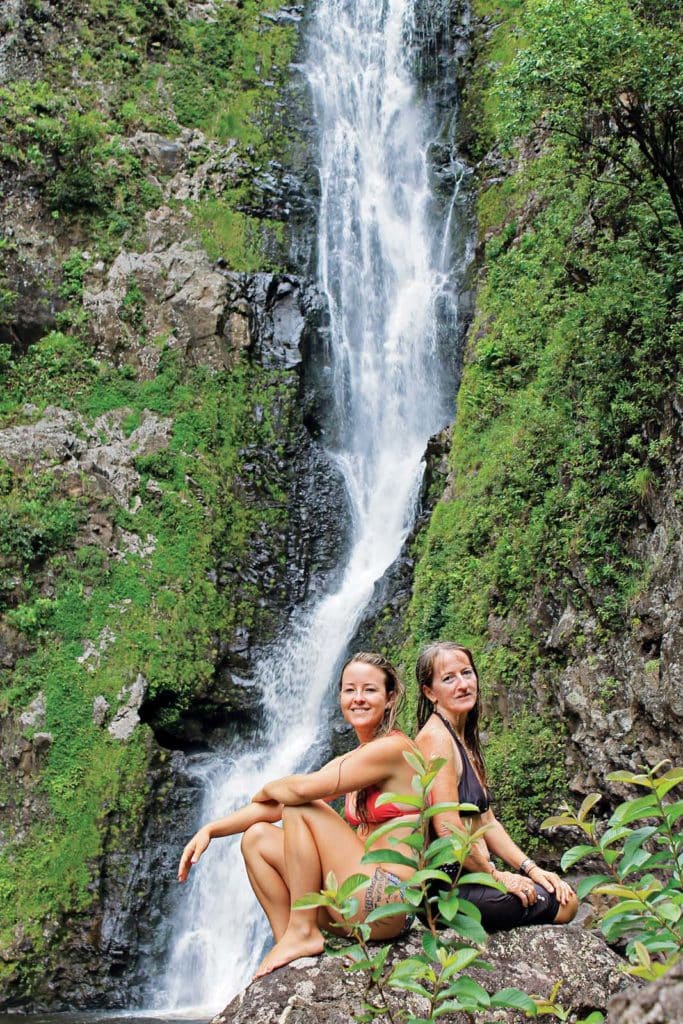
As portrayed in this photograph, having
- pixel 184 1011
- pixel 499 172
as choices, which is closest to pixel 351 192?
pixel 499 172

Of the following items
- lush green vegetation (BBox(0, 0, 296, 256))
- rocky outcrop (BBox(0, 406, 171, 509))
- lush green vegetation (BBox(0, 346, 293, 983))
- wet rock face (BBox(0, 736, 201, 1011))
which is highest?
lush green vegetation (BBox(0, 0, 296, 256))

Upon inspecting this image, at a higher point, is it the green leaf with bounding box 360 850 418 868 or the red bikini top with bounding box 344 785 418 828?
the green leaf with bounding box 360 850 418 868

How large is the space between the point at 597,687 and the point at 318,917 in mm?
5037

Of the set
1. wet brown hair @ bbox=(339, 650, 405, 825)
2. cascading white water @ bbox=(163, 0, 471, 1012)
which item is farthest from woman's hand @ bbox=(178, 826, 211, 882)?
cascading white water @ bbox=(163, 0, 471, 1012)

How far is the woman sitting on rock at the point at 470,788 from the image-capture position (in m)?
3.31

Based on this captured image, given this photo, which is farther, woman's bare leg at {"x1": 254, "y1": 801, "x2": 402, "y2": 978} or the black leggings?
the black leggings

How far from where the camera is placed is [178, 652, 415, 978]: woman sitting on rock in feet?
10.3

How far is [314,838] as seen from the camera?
324 cm

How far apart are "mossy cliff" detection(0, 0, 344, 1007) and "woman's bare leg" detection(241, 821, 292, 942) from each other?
30.9ft

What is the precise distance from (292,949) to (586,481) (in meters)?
6.65

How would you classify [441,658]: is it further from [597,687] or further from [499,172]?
[499,172]

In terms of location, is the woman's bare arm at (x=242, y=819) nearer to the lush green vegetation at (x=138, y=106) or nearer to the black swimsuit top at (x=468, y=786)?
Result: the black swimsuit top at (x=468, y=786)

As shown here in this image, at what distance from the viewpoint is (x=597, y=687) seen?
25.5 ft

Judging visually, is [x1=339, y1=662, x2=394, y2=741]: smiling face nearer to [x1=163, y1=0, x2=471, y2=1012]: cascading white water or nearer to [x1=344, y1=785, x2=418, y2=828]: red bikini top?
[x1=344, y1=785, x2=418, y2=828]: red bikini top
